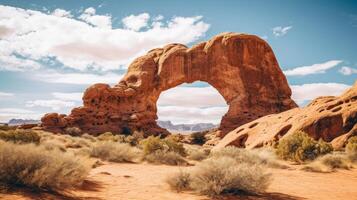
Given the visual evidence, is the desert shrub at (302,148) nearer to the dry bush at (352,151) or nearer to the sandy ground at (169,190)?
the dry bush at (352,151)

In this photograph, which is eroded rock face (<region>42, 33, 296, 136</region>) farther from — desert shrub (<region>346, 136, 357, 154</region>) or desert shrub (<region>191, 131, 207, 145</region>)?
desert shrub (<region>346, 136, 357, 154</region>)

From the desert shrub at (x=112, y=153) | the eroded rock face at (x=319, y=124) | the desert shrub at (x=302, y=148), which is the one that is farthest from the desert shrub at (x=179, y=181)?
the eroded rock face at (x=319, y=124)

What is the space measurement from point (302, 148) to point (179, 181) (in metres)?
8.75

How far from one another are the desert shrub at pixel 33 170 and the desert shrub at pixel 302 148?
1068cm

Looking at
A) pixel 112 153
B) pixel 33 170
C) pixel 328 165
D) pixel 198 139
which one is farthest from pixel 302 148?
pixel 198 139

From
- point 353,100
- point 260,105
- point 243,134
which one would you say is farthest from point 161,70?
point 353,100

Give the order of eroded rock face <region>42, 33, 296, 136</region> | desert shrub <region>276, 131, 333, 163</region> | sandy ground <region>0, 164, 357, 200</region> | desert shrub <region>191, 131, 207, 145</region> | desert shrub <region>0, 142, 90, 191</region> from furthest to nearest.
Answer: desert shrub <region>191, 131, 207, 145</region>, eroded rock face <region>42, 33, 296, 136</region>, desert shrub <region>276, 131, 333, 163</region>, sandy ground <region>0, 164, 357, 200</region>, desert shrub <region>0, 142, 90, 191</region>

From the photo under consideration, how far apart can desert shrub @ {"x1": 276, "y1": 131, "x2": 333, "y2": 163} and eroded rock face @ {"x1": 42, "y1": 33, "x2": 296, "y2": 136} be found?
87.3 ft

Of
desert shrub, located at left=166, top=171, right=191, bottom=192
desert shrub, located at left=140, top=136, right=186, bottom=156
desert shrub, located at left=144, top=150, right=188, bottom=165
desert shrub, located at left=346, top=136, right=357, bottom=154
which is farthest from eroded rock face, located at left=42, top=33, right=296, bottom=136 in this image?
desert shrub, located at left=166, top=171, right=191, bottom=192

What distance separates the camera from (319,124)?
17.6 meters

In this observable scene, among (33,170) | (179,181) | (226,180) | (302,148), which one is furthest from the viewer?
(302,148)

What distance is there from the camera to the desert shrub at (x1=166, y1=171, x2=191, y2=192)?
6859 millimetres

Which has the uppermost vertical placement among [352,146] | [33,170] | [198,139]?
[33,170]

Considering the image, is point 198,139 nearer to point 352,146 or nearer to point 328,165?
point 352,146
